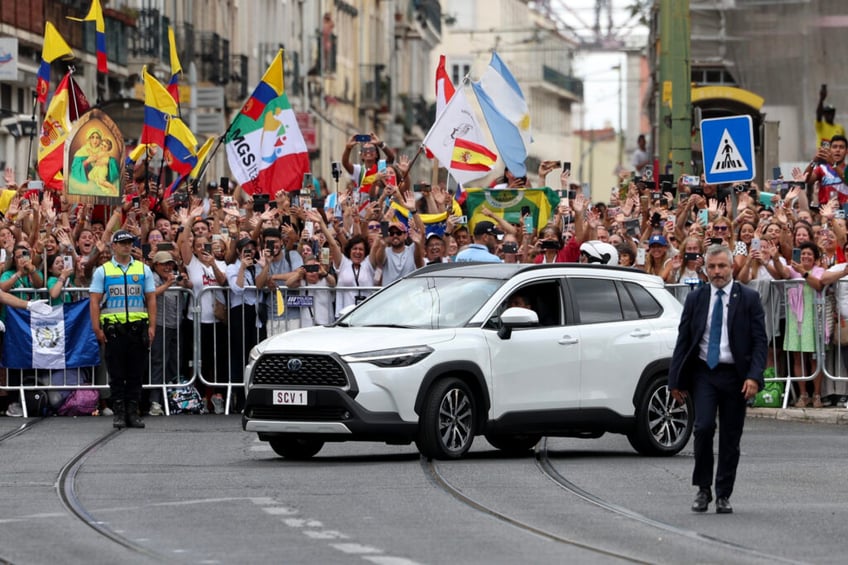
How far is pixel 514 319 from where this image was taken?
1752 centimetres

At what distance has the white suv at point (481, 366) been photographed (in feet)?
56.0

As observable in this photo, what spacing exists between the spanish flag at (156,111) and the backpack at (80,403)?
4.55 metres

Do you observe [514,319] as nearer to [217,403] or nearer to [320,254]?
[320,254]

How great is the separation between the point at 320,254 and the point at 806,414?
5.25 meters

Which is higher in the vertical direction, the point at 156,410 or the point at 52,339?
the point at 52,339

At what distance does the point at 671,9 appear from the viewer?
26.7m

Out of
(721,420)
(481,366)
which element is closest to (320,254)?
(481,366)

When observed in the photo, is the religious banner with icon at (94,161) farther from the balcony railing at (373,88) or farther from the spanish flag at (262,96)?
the balcony railing at (373,88)

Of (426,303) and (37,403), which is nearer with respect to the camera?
(426,303)

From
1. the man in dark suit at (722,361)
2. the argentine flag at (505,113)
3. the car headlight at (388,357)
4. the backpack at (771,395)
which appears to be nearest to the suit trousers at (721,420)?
the man in dark suit at (722,361)

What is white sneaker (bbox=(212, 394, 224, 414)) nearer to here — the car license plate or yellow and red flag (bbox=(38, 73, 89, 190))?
yellow and red flag (bbox=(38, 73, 89, 190))

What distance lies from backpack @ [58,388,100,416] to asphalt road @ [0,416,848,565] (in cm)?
299

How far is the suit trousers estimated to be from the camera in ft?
Result: 46.5

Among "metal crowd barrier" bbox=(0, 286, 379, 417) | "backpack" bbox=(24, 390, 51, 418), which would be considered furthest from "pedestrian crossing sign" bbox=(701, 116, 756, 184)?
"backpack" bbox=(24, 390, 51, 418)
